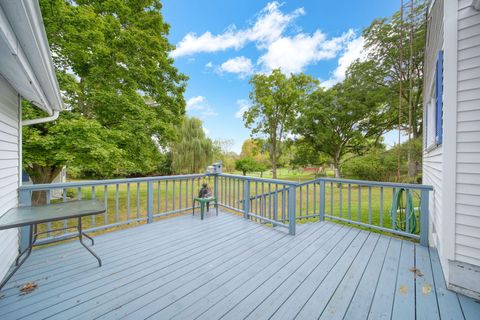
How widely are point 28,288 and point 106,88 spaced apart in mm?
6077

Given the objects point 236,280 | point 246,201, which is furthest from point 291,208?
point 236,280

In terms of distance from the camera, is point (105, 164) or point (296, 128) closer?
point (105, 164)

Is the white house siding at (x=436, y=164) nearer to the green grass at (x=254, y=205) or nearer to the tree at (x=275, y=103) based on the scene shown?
the green grass at (x=254, y=205)

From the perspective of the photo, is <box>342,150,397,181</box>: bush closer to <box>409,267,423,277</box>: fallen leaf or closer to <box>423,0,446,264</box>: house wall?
<box>423,0,446,264</box>: house wall

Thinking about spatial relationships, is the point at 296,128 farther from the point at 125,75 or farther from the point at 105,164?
the point at 105,164

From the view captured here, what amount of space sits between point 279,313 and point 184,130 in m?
14.3

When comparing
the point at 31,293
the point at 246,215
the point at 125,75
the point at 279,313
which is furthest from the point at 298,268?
the point at 125,75

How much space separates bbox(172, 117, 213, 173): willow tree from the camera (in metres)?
14.3

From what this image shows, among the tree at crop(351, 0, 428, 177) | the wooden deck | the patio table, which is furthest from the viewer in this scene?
the tree at crop(351, 0, 428, 177)

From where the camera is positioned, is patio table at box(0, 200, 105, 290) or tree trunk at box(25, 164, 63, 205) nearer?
patio table at box(0, 200, 105, 290)

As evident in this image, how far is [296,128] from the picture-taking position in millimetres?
14391

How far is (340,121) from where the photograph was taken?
13.2 m

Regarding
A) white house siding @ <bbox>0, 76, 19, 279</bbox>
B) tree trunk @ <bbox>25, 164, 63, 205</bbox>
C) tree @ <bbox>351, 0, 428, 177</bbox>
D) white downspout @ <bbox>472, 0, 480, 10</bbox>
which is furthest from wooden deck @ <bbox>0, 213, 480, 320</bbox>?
tree @ <bbox>351, 0, 428, 177</bbox>

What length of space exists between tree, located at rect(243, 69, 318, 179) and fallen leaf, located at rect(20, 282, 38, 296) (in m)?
15.1
